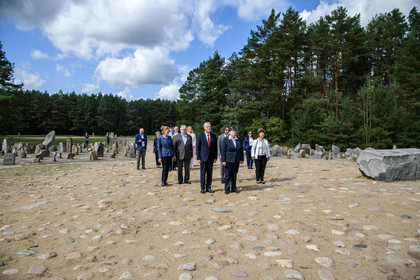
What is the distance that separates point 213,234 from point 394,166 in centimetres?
758

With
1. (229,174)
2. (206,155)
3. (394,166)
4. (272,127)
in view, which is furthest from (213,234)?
(272,127)

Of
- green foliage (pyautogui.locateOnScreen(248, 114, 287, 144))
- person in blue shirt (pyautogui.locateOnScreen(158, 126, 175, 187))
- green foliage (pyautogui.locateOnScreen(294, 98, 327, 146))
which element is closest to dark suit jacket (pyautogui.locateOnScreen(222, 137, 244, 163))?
person in blue shirt (pyautogui.locateOnScreen(158, 126, 175, 187))

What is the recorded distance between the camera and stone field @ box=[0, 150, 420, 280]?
9.59 feet

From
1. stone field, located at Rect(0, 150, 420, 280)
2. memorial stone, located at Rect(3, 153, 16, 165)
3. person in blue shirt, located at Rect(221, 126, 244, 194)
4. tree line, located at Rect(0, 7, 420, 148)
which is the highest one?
tree line, located at Rect(0, 7, 420, 148)

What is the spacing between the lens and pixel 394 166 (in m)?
8.19

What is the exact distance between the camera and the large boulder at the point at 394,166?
8.15 m

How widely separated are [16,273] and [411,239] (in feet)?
17.9

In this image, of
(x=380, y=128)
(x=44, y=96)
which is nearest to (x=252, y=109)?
(x=380, y=128)

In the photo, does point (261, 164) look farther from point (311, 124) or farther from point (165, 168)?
point (311, 124)

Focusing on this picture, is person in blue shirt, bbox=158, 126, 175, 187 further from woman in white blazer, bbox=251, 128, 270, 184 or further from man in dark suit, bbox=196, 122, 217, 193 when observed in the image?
woman in white blazer, bbox=251, 128, 270, 184

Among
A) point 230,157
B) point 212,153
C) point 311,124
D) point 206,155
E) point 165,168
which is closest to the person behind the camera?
point 230,157

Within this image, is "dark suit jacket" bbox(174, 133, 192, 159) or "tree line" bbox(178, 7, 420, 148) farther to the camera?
"tree line" bbox(178, 7, 420, 148)

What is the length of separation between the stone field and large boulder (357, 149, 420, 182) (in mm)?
884

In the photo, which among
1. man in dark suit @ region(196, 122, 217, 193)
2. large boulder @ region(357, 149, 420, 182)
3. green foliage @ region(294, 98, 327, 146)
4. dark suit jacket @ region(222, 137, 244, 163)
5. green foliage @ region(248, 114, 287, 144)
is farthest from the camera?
green foliage @ region(248, 114, 287, 144)
